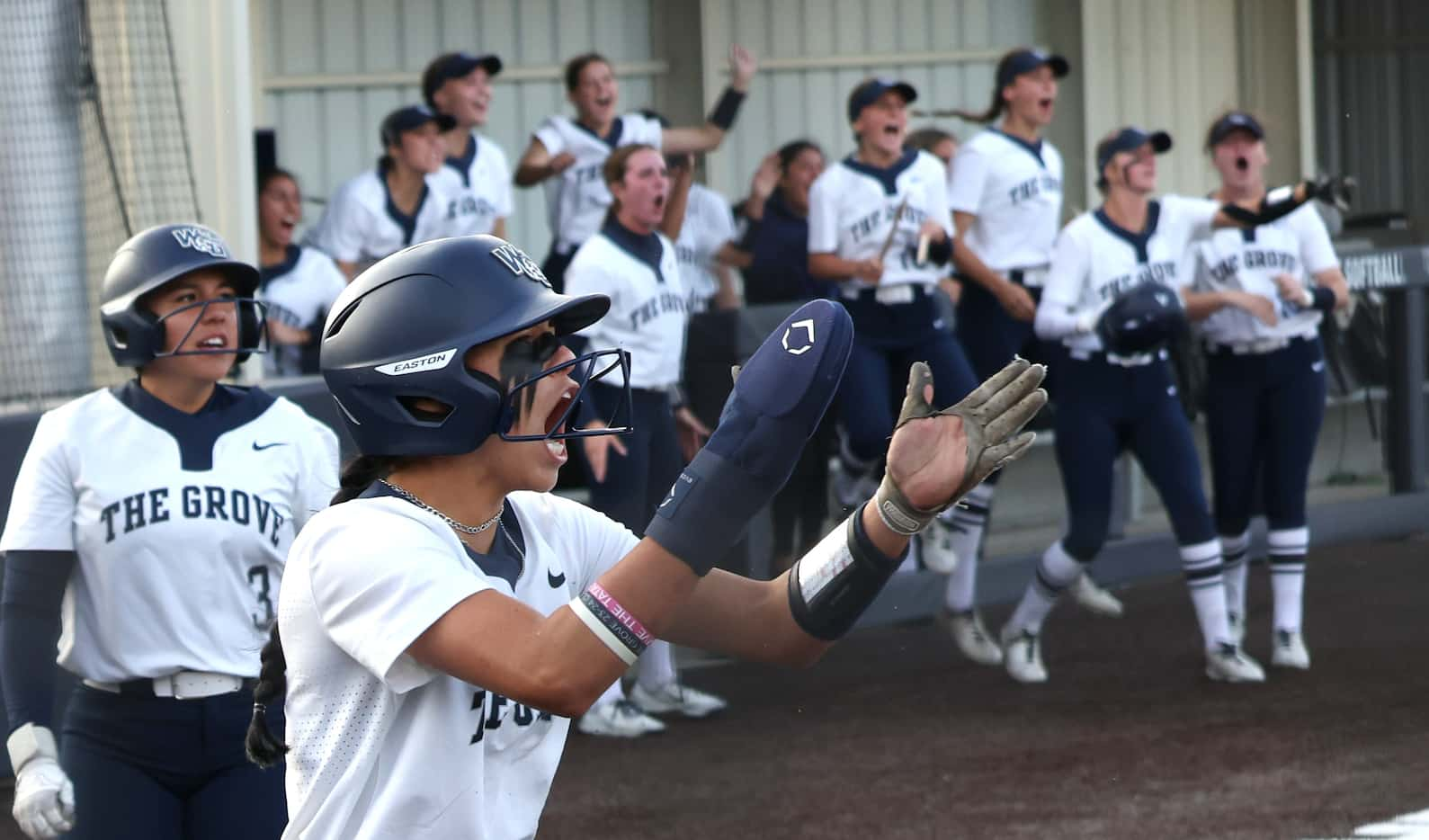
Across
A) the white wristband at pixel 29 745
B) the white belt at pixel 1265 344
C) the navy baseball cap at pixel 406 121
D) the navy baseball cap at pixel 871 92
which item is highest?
the navy baseball cap at pixel 871 92

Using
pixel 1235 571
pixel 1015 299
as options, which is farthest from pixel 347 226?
pixel 1235 571

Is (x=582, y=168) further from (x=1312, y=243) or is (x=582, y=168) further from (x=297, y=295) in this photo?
(x=1312, y=243)

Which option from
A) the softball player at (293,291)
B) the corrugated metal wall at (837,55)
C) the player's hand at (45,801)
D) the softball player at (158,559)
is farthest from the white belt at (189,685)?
the corrugated metal wall at (837,55)

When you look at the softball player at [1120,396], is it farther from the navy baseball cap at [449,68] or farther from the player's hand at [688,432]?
the navy baseball cap at [449,68]

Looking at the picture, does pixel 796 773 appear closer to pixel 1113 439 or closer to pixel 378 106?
pixel 1113 439

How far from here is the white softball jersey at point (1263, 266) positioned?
8289 mm

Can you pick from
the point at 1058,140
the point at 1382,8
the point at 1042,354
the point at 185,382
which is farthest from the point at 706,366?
the point at 1382,8

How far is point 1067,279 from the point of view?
8.23m

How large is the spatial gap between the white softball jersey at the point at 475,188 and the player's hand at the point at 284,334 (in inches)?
30.9

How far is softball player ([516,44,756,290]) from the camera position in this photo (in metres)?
9.23

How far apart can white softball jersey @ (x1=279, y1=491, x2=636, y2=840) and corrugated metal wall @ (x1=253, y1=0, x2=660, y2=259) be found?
9065mm

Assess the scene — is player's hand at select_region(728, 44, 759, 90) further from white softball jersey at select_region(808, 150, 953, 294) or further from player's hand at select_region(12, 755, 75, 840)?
player's hand at select_region(12, 755, 75, 840)

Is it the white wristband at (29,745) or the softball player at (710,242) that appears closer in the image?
the white wristband at (29,745)

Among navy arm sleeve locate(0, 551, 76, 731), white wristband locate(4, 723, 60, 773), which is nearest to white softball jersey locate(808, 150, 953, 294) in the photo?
navy arm sleeve locate(0, 551, 76, 731)
